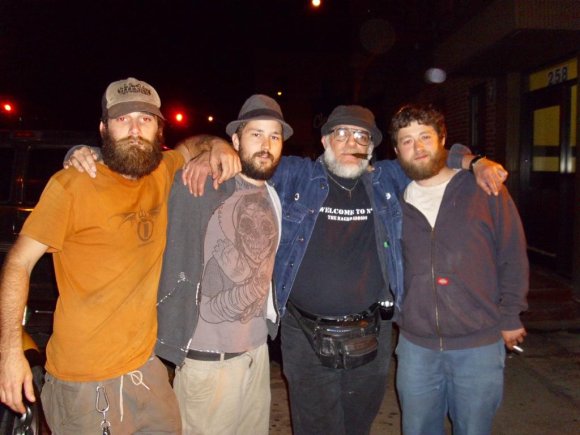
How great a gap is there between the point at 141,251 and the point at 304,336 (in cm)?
124

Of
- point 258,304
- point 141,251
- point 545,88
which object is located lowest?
point 258,304

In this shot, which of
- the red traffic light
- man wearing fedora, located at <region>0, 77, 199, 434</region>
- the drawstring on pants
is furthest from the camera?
the red traffic light

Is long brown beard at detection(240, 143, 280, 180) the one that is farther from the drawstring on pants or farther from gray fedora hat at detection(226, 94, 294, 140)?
the drawstring on pants

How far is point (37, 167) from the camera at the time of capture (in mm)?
6090

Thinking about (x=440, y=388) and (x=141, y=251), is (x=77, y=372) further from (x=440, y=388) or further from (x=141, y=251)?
(x=440, y=388)

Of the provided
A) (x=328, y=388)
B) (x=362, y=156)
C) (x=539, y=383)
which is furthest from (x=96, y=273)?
(x=539, y=383)

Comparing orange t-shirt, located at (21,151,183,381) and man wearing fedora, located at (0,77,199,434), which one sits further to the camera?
orange t-shirt, located at (21,151,183,381)

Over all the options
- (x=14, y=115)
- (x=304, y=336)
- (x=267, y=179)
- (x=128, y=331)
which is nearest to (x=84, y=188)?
(x=128, y=331)

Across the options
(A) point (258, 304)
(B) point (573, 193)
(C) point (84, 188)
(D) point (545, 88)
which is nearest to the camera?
(C) point (84, 188)

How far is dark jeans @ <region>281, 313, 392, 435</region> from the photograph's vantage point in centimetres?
339

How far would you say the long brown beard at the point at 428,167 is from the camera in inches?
128

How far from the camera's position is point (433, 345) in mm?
3174

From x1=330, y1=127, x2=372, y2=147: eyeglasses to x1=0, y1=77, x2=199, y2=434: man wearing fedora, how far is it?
1258mm

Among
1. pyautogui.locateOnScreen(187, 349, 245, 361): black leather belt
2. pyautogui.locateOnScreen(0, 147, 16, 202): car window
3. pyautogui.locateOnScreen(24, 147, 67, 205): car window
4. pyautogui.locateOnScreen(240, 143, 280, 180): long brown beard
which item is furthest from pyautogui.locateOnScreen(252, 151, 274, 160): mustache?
pyautogui.locateOnScreen(0, 147, 16, 202): car window
